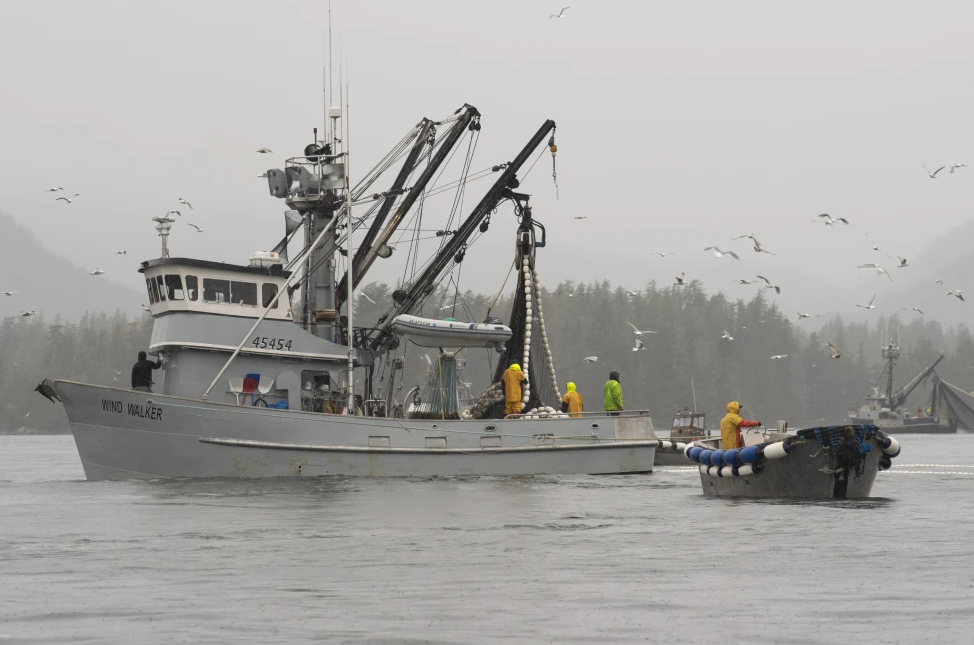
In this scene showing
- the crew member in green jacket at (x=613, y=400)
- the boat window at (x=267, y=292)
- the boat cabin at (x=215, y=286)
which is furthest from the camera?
the crew member in green jacket at (x=613, y=400)

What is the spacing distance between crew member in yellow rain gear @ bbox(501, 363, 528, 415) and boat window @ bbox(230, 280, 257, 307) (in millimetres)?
6235

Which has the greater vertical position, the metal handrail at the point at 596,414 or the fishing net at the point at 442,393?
Result: the fishing net at the point at 442,393

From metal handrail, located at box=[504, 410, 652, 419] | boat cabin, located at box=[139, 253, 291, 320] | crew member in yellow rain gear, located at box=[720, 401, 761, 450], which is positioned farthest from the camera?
metal handrail, located at box=[504, 410, 652, 419]

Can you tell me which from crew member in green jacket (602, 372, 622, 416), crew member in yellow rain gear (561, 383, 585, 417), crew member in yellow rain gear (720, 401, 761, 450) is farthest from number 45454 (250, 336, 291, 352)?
crew member in yellow rain gear (720, 401, 761, 450)

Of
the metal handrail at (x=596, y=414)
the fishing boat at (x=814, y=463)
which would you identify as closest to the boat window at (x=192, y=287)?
the metal handrail at (x=596, y=414)

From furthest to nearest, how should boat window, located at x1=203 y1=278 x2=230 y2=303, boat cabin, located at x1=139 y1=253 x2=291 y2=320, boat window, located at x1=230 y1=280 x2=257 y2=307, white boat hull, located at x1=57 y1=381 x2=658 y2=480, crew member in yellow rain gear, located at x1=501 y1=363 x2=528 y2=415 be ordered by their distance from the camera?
1. crew member in yellow rain gear, located at x1=501 y1=363 x2=528 y2=415
2. boat window, located at x1=230 y1=280 x2=257 y2=307
3. boat window, located at x1=203 y1=278 x2=230 y2=303
4. boat cabin, located at x1=139 y1=253 x2=291 y2=320
5. white boat hull, located at x1=57 y1=381 x2=658 y2=480

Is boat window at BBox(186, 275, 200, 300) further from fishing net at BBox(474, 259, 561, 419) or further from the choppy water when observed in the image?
fishing net at BBox(474, 259, 561, 419)

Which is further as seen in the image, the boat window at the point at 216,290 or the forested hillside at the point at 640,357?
the forested hillside at the point at 640,357

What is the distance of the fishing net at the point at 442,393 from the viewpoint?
31.1 m

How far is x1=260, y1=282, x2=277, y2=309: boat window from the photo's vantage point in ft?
98.2

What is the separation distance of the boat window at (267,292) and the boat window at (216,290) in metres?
0.81

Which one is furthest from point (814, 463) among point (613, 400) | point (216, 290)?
point (216, 290)

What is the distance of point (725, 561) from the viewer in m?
15.6

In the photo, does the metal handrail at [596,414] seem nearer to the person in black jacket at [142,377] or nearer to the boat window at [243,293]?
the boat window at [243,293]
